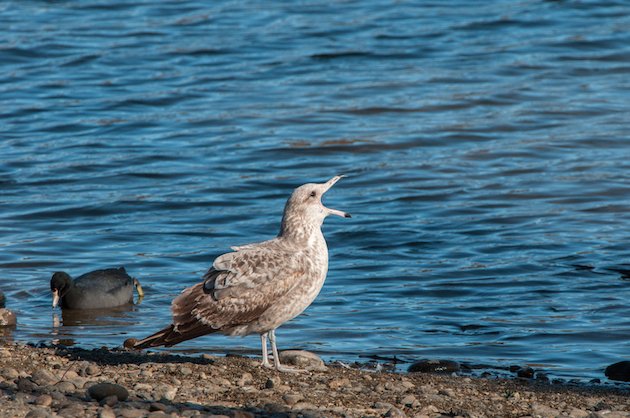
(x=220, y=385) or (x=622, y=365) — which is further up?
(x=220, y=385)

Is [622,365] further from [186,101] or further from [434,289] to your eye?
[186,101]

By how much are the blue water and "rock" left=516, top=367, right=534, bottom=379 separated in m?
0.24

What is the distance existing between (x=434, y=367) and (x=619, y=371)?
4.50 feet

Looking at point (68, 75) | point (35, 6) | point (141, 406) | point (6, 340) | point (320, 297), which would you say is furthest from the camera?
point (35, 6)

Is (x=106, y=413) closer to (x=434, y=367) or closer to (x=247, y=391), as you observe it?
(x=247, y=391)

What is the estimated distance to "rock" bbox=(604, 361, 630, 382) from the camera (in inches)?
358

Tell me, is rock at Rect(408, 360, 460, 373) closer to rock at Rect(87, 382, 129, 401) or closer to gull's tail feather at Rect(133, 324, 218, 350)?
gull's tail feather at Rect(133, 324, 218, 350)

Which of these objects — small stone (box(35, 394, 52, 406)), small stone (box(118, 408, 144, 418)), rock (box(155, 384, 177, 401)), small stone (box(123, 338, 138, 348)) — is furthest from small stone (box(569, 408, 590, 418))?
small stone (box(123, 338, 138, 348))

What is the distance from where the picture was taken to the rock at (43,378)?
7227 mm

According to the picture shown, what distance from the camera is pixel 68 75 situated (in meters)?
21.9

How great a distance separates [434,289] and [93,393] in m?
5.65

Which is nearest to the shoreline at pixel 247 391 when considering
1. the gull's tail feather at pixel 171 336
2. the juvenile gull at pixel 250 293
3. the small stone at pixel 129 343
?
the gull's tail feather at pixel 171 336

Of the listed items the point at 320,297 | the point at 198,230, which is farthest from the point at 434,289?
the point at 198,230

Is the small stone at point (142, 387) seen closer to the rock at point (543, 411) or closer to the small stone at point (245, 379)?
the small stone at point (245, 379)
